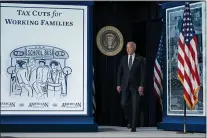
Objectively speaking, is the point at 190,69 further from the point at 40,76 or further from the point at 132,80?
the point at 40,76

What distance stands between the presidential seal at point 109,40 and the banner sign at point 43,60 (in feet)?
6.29

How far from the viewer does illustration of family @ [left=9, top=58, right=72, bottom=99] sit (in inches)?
384

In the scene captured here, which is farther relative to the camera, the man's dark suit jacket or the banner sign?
the man's dark suit jacket

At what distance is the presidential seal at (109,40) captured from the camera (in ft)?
38.8

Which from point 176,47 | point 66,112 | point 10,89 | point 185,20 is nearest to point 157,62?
point 176,47

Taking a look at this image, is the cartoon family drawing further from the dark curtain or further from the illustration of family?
the dark curtain

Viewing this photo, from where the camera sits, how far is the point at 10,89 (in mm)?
9695

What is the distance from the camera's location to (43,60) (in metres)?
9.83

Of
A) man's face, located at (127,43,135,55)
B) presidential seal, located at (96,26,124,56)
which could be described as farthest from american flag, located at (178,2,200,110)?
presidential seal, located at (96,26,124,56)

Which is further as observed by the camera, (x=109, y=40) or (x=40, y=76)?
(x=109, y=40)

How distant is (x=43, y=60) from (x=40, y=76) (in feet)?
0.95

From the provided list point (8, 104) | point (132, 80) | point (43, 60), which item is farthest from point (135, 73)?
point (8, 104)

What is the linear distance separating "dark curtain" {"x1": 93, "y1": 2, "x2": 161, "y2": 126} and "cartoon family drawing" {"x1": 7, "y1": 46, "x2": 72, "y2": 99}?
230cm

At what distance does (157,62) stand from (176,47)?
665mm
